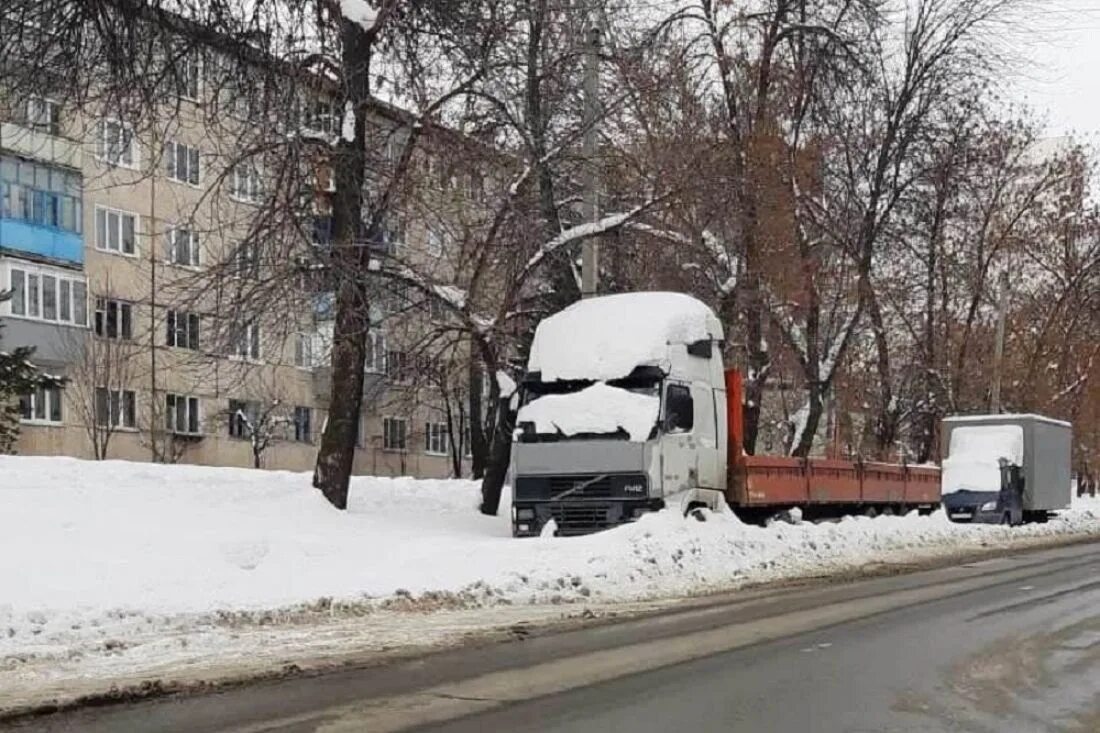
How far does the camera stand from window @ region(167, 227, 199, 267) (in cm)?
1975

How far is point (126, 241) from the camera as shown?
148ft

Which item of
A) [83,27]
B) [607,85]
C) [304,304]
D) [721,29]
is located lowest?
[304,304]

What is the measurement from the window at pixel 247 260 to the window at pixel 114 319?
2584cm

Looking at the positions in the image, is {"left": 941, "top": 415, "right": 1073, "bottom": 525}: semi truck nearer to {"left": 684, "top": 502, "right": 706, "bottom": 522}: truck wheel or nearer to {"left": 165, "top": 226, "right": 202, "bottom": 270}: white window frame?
{"left": 684, "top": 502, "right": 706, "bottom": 522}: truck wheel

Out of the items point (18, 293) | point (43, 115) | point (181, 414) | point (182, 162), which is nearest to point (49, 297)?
point (18, 293)

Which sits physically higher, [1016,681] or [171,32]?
[171,32]

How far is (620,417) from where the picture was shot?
2072 cm

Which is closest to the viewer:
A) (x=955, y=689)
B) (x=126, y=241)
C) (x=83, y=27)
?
(x=955, y=689)

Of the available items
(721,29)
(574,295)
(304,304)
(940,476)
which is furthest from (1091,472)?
(304,304)

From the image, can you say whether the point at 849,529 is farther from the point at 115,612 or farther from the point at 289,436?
the point at 289,436

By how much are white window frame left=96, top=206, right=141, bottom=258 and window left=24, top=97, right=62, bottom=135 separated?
29920mm

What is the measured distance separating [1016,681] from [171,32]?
9.35 meters

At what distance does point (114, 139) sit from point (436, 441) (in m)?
46.3

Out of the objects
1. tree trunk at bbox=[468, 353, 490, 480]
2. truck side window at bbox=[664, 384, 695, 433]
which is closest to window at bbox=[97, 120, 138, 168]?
truck side window at bbox=[664, 384, 695, 433]
